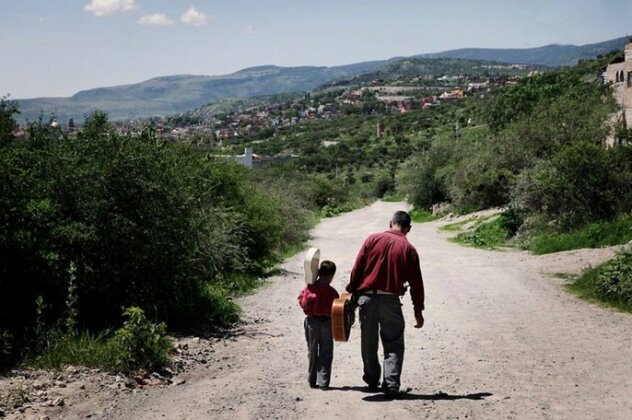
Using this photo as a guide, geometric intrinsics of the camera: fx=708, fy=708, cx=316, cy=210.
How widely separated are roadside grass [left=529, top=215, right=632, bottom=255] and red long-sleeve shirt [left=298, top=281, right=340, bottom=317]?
1487 centimetres

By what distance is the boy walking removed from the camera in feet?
25.6

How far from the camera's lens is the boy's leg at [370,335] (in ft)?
24.2

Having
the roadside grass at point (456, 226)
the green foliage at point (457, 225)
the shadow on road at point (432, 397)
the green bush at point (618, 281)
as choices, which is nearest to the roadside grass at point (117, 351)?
the shadow on road at point (432, 397)

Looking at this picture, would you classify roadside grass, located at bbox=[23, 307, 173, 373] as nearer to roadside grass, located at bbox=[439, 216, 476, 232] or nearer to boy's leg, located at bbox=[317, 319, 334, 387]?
boy's leg, located at bbox=[317, 319, 334, 387]

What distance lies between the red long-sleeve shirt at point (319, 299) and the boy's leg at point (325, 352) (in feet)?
0.49

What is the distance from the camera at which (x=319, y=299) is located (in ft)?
25.6

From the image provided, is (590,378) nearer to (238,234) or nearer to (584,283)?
(584,283)

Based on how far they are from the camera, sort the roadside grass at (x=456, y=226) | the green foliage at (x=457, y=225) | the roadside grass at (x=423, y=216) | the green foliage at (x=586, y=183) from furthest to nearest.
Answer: the roadside grass at (x=423, y=216) < the green foliage at (x=457, y=225) < the roadside grass at (x=456, y=226) < the green foliage at (x=586, y=183)

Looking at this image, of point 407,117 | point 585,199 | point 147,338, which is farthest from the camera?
point 407,117

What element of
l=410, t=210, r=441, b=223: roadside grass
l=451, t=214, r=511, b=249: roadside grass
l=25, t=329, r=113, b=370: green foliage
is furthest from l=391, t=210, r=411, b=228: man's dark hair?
l=410, t=210, r=441, b=223: roadside grass

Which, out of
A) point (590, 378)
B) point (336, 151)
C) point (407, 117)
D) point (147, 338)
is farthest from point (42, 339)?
point (407, 117)

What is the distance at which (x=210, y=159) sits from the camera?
21.5 metres

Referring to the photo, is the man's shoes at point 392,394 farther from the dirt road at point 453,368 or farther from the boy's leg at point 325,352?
the boy's leg at point 325,352

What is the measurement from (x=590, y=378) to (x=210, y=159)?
1516cm
